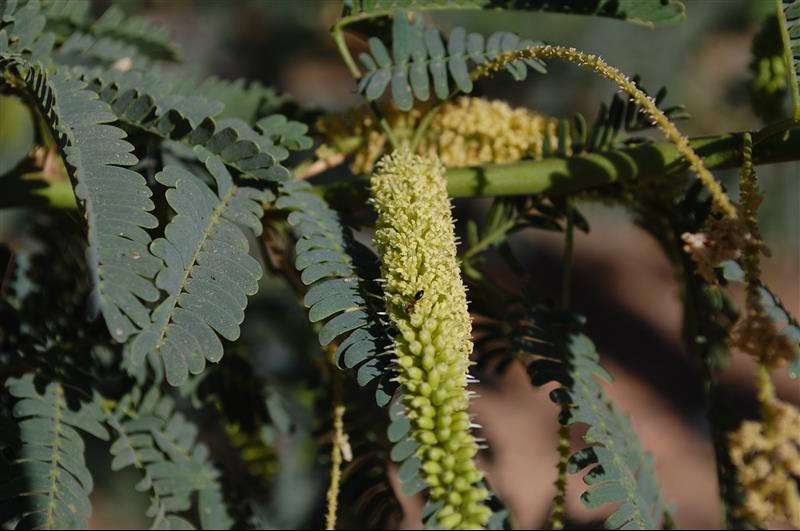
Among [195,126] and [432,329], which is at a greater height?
[195,126]

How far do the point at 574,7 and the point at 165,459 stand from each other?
2.71 feet

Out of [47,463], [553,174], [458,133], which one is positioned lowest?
[47,463]

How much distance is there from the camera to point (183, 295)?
77 cm

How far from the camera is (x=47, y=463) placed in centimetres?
96

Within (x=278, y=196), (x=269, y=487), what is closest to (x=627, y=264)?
(x=269, y=487)

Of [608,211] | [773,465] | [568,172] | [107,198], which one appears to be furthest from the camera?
[608,211]

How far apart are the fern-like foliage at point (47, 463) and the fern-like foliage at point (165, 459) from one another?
0.23ft

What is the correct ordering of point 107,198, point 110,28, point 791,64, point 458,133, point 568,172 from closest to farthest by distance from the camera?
point 107,198 → point 791,64 → point 568,172 → point 458,133 → point 110,28

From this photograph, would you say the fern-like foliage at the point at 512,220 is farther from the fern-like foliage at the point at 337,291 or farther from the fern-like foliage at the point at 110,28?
the fern-like foliage at the point at 110,28

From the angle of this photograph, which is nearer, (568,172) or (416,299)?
(416,299)

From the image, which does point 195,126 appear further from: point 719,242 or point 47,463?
point 719,242

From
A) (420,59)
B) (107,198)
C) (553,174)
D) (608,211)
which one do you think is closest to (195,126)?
(107,198)

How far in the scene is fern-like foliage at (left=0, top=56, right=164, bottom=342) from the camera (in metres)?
Answer: 0.73

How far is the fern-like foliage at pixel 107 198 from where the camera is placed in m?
0.73
